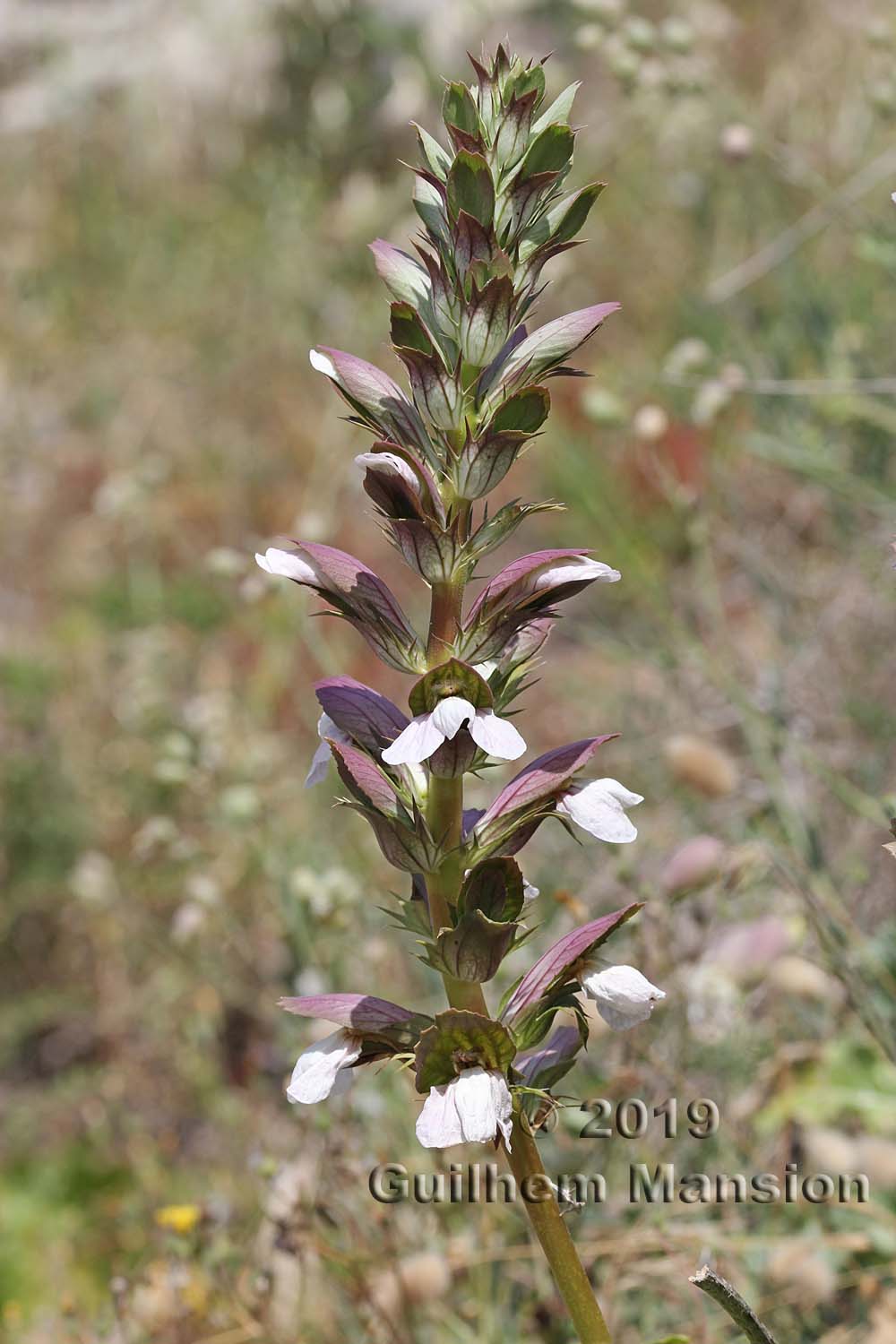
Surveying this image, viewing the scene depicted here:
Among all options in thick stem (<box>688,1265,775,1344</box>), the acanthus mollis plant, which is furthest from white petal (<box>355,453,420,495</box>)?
thick stem (<box>688,1265,775,1344</box>)

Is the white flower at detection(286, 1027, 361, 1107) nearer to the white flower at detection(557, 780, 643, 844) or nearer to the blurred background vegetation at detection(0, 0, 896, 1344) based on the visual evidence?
the white flower at detection(557, 780, 643, 844)

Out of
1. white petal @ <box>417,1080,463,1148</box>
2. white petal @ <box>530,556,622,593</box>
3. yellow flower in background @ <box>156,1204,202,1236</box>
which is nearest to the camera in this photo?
white petal @ <box>417,1080,463,1148</box>

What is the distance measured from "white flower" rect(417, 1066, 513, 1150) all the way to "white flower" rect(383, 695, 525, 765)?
0.95 ft

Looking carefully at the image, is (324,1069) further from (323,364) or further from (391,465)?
(323,364)

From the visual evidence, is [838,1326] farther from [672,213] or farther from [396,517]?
[672,213]

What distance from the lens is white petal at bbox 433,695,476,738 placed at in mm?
1056

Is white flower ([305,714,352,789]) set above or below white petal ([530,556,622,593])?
below

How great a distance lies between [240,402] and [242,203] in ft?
8.00

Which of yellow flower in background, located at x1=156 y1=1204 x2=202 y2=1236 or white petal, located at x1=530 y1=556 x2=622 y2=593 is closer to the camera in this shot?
white petal, located at x1=530 y1=556 x2=622 y2=593

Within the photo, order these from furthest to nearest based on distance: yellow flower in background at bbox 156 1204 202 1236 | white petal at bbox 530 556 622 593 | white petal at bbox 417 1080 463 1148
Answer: yellow flower in background at bbox 156 1204 202 1236, white petal at bbox 530 556 622 593, white petal at bbox 417 1080 463 1148

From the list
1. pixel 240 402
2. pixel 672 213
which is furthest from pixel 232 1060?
pixel 672 213

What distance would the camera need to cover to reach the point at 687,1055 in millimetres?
2291

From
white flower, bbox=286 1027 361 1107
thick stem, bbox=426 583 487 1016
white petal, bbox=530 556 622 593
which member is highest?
white petal, bbox=530 556 622 593

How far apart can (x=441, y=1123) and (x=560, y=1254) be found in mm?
243
